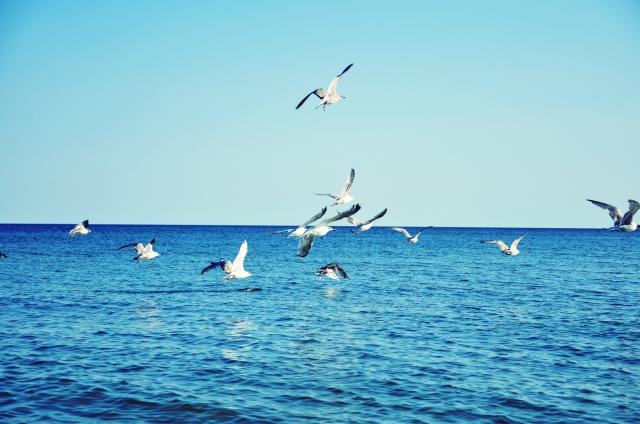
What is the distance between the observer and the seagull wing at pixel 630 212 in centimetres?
2178

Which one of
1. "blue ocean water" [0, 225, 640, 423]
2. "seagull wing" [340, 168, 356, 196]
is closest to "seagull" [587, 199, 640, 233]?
"blue ocean water" [0, 225, 640, 423]

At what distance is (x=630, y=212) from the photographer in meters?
21.8

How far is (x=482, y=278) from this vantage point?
50812 mm

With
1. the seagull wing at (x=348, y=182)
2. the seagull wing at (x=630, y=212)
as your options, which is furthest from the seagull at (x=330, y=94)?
the seagull wing at (x=630, y=212)

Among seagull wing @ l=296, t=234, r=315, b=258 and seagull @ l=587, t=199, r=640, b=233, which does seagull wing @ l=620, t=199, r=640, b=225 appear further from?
seagull wing @ l=296, t=234, r=315, b=258

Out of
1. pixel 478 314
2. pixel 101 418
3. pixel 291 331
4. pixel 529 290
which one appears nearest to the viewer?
pixel 101 418

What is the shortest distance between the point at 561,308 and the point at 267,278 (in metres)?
23.9

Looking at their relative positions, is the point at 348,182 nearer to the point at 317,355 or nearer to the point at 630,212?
the point at 317,355

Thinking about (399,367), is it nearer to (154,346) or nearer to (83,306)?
(154,346)

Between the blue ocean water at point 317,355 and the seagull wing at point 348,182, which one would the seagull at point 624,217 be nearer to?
the blue ocean water at point 317,355

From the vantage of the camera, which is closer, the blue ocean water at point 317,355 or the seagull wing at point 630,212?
the blue ocean water at point 317,355

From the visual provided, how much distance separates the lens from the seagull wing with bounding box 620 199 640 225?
858 inches

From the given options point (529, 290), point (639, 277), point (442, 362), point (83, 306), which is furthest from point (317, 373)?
point (639, 277)

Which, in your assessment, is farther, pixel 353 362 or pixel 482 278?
pixel 482 278
